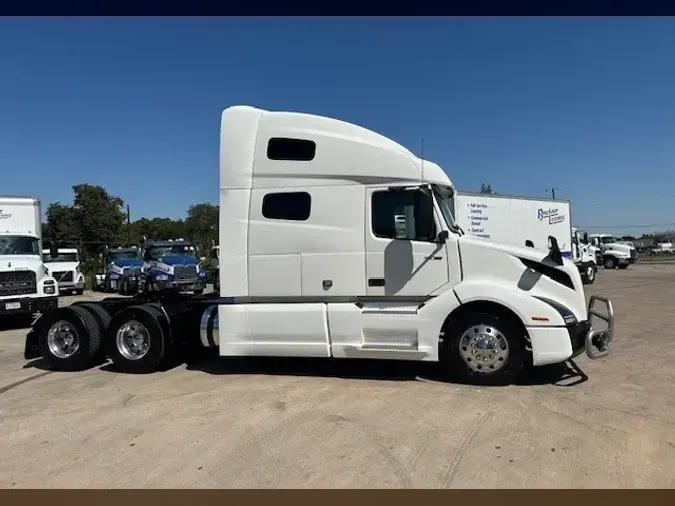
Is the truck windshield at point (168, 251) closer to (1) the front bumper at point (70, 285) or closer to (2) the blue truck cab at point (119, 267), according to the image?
(2) the blue truck cab at point (119, 267)

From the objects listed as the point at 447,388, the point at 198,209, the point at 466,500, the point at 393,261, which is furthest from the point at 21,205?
the point at 198,209

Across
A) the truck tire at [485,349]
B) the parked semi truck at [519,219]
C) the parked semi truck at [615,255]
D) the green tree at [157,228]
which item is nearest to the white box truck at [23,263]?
the truck tire at [485,349]

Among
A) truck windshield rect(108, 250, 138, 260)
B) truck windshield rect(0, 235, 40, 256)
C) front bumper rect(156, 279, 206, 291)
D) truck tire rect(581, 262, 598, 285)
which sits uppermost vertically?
truck windshield rect(0, 235, 40, 256)

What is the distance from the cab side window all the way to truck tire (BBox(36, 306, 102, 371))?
463 cm

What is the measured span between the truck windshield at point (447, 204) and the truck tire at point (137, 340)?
4382 mm

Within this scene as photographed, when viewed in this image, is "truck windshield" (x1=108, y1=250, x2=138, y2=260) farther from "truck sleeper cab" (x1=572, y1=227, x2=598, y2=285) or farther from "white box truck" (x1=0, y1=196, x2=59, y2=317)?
"truck sleeper cab" (x1=572, y1=227, x2=598, y2=285)

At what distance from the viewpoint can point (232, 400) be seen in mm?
6332

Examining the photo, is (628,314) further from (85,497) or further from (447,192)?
(85,497)

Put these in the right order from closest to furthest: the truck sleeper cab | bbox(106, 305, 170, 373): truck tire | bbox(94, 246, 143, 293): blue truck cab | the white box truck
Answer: bbox(106, 305, 170, 373): truck tire < the white box truck < bbox(94, 246, 143, 293): blue truck cab < the truck sleeper cab

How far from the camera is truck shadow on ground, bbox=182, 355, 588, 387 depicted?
705cm

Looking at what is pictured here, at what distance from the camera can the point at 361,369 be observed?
782 cm


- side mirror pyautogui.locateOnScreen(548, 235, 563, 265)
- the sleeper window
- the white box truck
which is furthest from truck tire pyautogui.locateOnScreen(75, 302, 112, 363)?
side mirror pyautogui.locateOnScreen(548, 235, 563, 265)

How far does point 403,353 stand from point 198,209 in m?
70.3

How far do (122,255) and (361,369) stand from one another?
23.3 m
